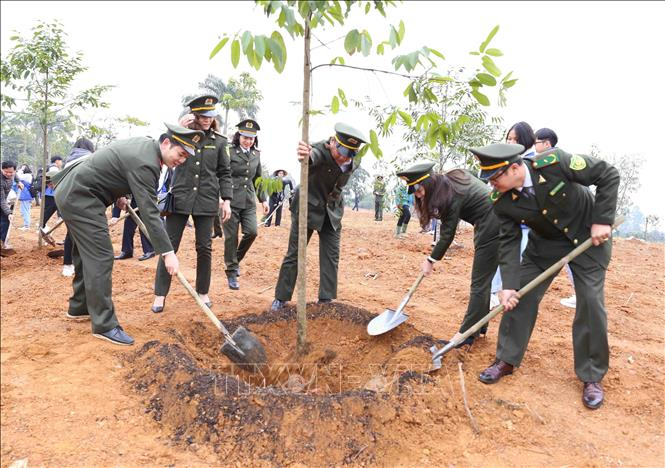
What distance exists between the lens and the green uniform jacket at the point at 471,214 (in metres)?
3.59

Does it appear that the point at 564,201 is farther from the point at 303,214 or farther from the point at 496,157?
the point at 303,214

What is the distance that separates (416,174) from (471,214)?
29.1 inches

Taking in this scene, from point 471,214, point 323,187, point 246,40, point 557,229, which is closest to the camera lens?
point 246,40

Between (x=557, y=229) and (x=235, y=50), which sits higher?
(x=235, y=50)

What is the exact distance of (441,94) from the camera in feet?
24.7

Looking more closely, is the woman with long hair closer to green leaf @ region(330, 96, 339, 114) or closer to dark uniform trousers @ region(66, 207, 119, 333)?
green leaf @ region(330, 96, 339, 114)

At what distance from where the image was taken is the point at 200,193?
14.1 feet

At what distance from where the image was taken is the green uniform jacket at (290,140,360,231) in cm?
401

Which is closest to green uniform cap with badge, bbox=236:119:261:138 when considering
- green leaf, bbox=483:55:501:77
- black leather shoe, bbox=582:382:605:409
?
green leaf, bbox=483:55:501:77

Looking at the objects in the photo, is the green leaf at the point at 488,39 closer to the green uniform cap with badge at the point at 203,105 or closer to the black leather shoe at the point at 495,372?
the black leather shoe at the point at 495,372

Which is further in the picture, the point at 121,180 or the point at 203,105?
the point at 203,105

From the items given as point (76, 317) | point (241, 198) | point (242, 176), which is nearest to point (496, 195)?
point (241, 198)

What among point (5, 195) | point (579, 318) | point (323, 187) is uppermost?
point (323, 187)

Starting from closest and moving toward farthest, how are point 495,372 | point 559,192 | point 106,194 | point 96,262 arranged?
point 559,192 → point 495,372 → point 96,262 → point 106,194
